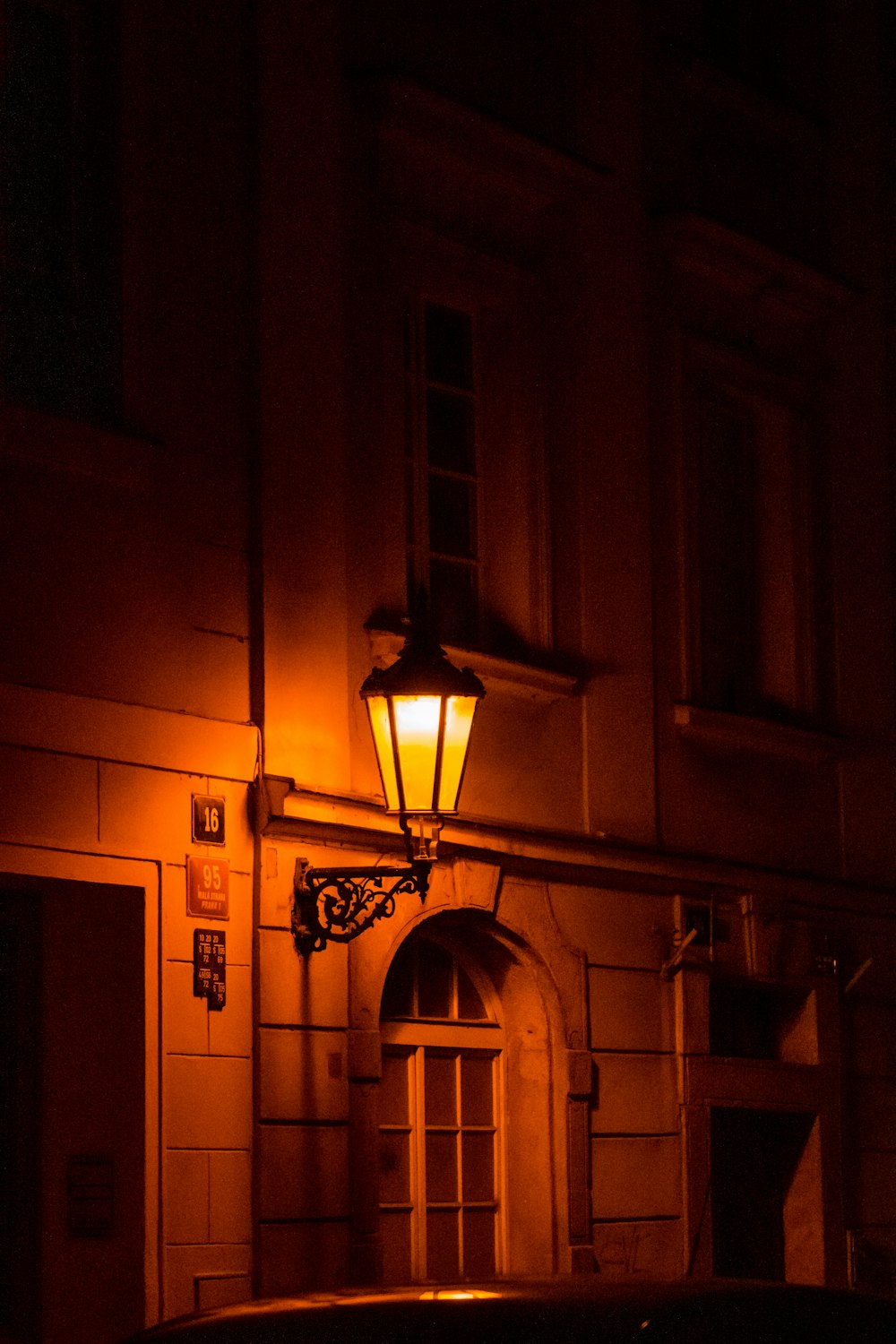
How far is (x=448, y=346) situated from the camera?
33.7 ft

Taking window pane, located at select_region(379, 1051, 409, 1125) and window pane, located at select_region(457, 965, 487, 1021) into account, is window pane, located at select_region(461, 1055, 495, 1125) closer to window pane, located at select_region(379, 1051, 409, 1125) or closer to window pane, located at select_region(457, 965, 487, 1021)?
window pane, located at select_region(457, 965, 487, 1021)

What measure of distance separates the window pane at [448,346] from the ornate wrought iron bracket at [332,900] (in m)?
2.62

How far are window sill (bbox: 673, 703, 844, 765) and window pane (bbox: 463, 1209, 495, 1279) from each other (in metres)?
2.59

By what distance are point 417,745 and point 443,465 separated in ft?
7.62

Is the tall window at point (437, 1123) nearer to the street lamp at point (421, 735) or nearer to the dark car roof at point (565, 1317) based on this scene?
the street lamp at point (421, 735)

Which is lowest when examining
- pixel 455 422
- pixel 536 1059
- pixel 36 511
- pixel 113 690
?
pixel 536 1059

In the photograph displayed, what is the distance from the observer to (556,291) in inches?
426

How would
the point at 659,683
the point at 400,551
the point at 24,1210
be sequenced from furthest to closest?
the point at 659,683
the point at 400,551
the point at 24,1210

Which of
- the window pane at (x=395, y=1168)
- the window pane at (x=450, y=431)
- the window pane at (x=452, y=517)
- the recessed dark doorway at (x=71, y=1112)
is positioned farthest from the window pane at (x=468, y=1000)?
the recessed dark doorway at (x=71, y=1112)

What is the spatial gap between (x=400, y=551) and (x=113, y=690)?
186 cm

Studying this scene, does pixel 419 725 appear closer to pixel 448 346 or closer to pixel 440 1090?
pixel 440 1090

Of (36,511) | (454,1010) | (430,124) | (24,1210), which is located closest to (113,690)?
(36,511)

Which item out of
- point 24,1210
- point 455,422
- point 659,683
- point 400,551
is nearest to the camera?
point 24,1210

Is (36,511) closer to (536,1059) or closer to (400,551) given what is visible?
(400,551)
